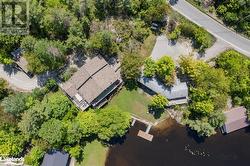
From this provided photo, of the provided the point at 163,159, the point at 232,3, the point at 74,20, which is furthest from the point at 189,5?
the point at 163,159

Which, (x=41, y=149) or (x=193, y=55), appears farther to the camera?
(x=193, y=55)

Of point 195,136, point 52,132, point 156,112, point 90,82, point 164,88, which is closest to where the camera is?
point 52,132

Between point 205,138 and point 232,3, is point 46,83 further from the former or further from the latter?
point 232,3

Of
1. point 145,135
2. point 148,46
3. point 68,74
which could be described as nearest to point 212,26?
point 148,46

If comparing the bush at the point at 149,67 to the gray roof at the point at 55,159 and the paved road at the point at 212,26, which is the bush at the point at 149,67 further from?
the gray roof at the point at 55,159

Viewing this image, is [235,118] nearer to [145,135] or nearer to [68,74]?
[145,135]

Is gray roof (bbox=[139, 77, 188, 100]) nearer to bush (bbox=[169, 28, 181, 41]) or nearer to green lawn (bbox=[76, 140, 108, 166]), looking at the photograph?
bush (bbox=[169, 28, 181, 41])

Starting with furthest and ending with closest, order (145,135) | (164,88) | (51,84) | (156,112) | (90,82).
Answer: (156,112) < (145,135) < (164,88) < (51,84) < (90,82)
